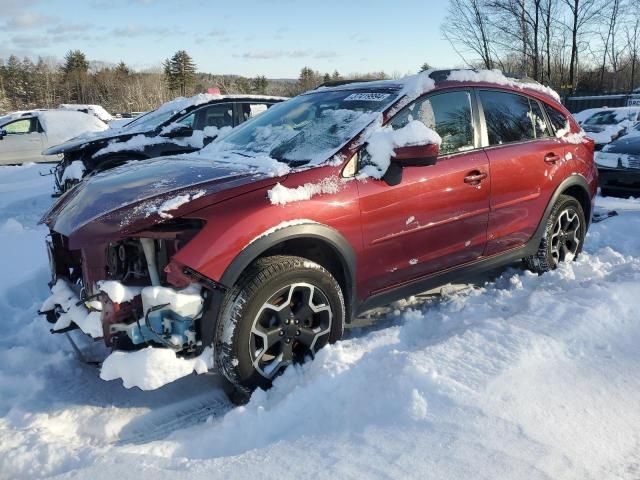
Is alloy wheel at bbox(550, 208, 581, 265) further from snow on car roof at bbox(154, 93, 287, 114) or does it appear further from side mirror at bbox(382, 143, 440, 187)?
snow on car roof at bbox(154, 93, 287, 114)

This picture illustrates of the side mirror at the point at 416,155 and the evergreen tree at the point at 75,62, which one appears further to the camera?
the evergreen tree at the point at 75,62

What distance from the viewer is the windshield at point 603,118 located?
15093mm

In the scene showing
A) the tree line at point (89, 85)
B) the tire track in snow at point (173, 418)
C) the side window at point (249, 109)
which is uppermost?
the tree line at point (89, 85)

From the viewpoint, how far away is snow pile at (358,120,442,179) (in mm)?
3025

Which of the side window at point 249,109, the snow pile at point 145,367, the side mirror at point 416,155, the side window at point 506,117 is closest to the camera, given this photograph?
the snow pile at point 145,367

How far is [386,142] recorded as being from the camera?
3.09 metres

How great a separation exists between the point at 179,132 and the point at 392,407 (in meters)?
6.24

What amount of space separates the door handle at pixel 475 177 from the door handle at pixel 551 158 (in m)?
0.83

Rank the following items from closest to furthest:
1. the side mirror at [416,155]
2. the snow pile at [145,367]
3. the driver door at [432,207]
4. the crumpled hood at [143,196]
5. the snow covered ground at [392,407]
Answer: the snow covered ground at [392,407] → the snow pile at [145,367] → the crumpled hood at [143,196] → the side mirror at [416,155] → the driver door at [432,207]

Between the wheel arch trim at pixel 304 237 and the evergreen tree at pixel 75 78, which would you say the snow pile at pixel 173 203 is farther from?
the evergreen tree at pixel 75 78

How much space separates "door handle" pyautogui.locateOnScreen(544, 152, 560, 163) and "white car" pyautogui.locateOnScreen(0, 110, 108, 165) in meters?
12.6

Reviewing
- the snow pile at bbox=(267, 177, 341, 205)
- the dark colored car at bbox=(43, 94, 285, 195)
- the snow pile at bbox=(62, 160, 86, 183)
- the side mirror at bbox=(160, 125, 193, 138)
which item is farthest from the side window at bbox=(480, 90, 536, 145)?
the snow pile at bbox=(62, 160, 86, 183)

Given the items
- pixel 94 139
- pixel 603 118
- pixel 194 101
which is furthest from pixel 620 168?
pixel 603 118

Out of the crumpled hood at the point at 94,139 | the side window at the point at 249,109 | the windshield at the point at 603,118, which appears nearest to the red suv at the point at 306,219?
the crumpled hood at the point at 94,139
